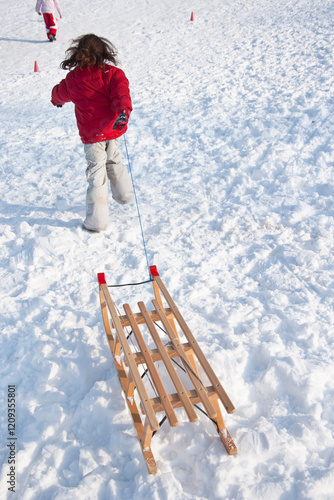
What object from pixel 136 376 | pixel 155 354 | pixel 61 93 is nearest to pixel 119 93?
pixel 61 93

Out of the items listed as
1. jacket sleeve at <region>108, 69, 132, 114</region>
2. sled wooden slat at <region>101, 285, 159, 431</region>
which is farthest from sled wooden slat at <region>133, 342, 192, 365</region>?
jacket sleeve at <region>108, 69, 132, 114</region>

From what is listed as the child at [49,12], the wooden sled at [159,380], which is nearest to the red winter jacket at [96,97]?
the wooden sled at [159,380]

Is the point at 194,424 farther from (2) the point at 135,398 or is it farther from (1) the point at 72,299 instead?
(1) the point at 72,299

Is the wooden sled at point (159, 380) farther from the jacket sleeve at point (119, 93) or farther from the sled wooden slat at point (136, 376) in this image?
the jacket sleeve at point (119, 93)

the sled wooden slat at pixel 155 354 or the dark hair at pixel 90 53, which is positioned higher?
the dark hair at pixel 90 53

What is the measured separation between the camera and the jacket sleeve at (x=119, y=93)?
377cm

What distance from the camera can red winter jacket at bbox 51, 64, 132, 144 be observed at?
3852 millimetres

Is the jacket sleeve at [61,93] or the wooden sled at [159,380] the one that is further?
the jacket sleeve at [61,93]

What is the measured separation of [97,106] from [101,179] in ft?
2.39

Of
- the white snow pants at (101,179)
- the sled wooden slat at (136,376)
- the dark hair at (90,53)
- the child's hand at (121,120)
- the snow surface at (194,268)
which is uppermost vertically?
the dark hair at (90,53)

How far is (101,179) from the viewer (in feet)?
14.3

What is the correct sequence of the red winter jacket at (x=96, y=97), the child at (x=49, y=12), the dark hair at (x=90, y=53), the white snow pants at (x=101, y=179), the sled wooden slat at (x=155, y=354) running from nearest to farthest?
the sled wooden slat at (x=155, y=354)
the dark hair at (x=90, y=53)
the red winter jacket at (x=96, y=97)
the white snow pants at (x=101, y=179)
the child at (x=49, y=12)

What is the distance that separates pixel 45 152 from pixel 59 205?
5.25 feet

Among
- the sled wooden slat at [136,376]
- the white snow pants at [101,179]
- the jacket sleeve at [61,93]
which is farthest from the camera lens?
the white snow pants at [101,179]
